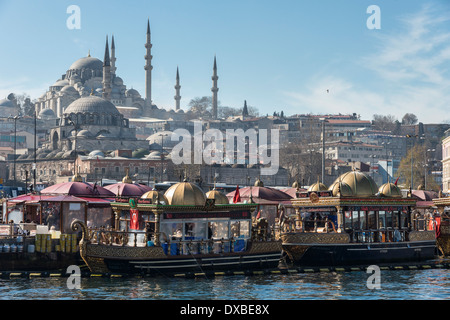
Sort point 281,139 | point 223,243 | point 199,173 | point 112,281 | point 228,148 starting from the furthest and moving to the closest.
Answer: point 281,139
point 228,148
point 199,173
point 223,243
point 112,281

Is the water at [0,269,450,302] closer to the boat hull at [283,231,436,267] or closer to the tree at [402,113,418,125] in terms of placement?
the boat hull at [283,231,436,267]

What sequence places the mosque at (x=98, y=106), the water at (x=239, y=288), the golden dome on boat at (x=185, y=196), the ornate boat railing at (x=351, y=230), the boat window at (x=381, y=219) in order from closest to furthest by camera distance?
1. the water at (x=239, y=288)
2. the golden dome on boat at (x=185, y=196)
3. the ornate boat railing at (x=351, y=230)
4. the boat window at (x=381, y=219)
5. the mosque at (x=98, y=106)

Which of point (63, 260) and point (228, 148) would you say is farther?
point (228, 148)

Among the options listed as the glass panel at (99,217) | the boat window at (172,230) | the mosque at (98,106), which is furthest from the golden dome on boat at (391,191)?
the mosque at (98,106)

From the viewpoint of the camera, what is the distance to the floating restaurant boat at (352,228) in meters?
26.2

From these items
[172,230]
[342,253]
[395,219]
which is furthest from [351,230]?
[172,230]

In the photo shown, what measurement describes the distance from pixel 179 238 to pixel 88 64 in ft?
391

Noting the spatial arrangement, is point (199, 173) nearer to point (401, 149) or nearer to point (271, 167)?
point (271, 167)

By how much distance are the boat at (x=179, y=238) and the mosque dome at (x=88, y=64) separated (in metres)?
116

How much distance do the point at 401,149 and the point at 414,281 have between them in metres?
110

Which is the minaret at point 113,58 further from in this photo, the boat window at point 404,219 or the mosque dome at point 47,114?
the boat window at point 404,219

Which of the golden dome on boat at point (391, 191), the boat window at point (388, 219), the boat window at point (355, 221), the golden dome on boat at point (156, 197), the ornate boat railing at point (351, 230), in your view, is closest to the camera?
the golden dome on boat at point (156, 197)
